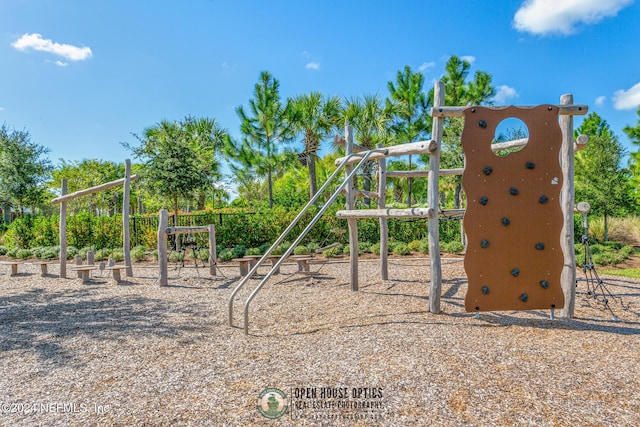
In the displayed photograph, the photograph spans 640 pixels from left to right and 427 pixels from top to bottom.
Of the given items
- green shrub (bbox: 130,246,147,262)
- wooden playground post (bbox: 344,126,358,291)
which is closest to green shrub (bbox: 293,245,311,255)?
green shrub (bbox: 130,246,147,262)

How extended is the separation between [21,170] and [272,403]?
18.6 m

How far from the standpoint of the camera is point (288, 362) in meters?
3.42

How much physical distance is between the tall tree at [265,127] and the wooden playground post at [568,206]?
16.0 m

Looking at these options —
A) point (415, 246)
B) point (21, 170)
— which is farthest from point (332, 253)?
point (21, 170)

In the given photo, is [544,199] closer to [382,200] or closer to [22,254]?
[382,200]

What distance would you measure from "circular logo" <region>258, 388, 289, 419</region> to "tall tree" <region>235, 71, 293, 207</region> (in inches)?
670

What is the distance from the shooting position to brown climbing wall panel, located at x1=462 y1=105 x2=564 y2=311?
4.47 metres

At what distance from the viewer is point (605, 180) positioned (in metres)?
13.8

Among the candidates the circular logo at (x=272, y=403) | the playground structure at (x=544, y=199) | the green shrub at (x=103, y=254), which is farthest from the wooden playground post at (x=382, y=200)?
the green shrub at (x=103, y=254)

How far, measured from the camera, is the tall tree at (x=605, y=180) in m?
13.5

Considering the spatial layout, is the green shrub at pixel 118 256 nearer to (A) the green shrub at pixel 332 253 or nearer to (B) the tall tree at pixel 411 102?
(A) the green shrub at pixel 332 253

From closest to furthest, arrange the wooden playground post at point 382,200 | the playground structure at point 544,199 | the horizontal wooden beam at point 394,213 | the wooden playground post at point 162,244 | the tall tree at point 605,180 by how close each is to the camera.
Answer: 1. the playground structure at point 544,199
2. the horizontal wooden beam at point 394,213
3. the wooden playground post at point 382,200
4. the wooden playground post at point 162,244
5. the tall tree at point 605,180

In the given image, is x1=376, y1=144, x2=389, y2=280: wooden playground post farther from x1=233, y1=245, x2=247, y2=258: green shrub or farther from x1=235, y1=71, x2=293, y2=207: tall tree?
x1=235, y1=71, x2=293, y2=207: tall tree

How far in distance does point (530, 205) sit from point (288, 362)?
3328mm
